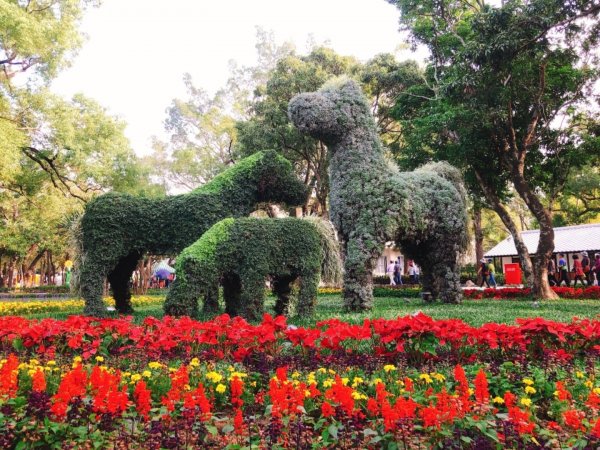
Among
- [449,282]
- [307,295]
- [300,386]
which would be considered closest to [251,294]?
[307,295]

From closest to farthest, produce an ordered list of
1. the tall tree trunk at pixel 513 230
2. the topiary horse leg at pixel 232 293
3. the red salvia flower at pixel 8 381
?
the red salvia flower at pixel 8 381 → the topiary horse leg at pixel 232 293 → the tall tree trunk at pixel 513 230

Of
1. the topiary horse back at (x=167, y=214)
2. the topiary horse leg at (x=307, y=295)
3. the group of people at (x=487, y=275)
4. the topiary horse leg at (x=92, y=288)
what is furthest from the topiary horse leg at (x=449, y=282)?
the group of people at (x=487, y=275)

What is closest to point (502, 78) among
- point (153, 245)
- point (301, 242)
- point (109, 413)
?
point (301, 242)

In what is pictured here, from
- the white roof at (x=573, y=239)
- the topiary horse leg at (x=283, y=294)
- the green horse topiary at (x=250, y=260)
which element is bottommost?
the topiary horse leg at (x=283, y=294)

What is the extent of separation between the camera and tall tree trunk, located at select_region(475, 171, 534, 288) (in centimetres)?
1648

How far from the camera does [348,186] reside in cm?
1070

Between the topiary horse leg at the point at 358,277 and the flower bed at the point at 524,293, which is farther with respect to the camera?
the flower bed at the point at 524,293

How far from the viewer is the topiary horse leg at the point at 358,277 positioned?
10297 mm

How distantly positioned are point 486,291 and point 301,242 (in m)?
9.80

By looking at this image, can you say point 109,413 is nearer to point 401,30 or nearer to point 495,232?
point 401,30

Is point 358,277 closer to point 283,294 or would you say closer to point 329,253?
point 329,253

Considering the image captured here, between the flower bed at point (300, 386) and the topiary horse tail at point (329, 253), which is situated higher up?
the topiary horse tail at point (329, 253)

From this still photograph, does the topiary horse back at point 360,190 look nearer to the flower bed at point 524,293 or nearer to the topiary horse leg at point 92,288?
the topiary horse leg at point 92,288

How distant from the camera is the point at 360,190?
1059 cm
